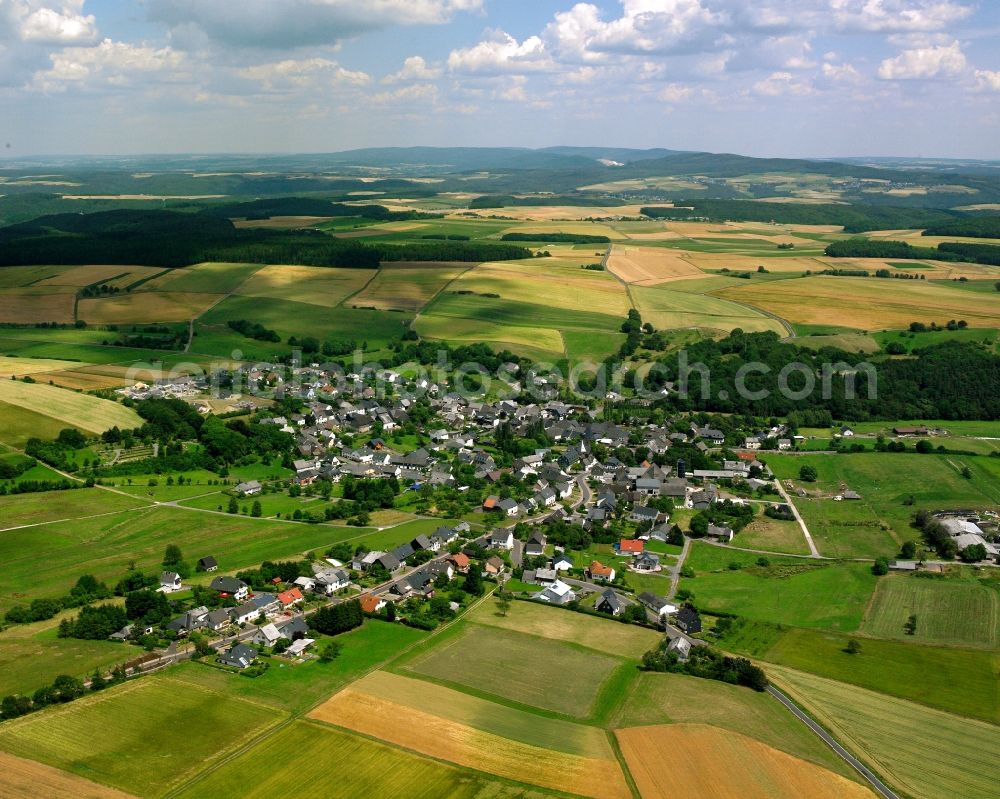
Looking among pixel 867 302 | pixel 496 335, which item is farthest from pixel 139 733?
pixel 867 302

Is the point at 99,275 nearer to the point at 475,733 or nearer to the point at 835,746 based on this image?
the point at 475,733

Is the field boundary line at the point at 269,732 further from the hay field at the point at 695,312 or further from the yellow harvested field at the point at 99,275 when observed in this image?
the yellow harvested field at the point at 99,275

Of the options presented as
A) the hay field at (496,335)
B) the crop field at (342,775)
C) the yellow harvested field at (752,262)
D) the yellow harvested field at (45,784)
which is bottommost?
A: the crop field at (342,775)

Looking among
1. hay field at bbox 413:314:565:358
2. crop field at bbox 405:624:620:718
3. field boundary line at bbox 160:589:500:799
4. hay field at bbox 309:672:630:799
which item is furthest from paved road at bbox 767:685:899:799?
hay field at bbox 413:314:565:358

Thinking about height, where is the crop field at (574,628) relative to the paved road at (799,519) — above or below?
above

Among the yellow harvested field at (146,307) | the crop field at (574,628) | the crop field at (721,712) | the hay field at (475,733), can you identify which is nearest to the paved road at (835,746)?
the crop field at (721,712)

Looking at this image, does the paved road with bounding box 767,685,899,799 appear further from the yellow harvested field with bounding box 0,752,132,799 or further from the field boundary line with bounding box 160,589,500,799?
the yellow harvested field with bounding box 0,752,132,799
